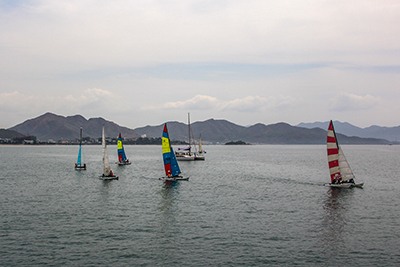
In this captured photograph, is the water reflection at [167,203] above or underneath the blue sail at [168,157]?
underneath

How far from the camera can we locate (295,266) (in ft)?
86.0

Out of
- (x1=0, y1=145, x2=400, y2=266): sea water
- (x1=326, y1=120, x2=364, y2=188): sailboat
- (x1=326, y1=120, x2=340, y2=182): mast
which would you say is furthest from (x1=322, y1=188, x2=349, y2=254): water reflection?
(x1=326, y1=120, x2=340, y2=182): mast

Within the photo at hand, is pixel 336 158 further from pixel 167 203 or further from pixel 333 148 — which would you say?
pixel 167 203

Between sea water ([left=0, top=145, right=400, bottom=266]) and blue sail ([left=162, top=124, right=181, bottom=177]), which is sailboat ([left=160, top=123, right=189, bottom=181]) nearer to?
blue sail ([left=162, top=124, right=181, bottom=177])

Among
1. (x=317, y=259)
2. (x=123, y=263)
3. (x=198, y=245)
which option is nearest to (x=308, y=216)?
(x=317, y=259)

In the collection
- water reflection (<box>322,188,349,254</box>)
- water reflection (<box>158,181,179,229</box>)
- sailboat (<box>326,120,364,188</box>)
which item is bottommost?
water reflection (<box>322,188,349,254</box>)

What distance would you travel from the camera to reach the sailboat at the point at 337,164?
61.4 metres

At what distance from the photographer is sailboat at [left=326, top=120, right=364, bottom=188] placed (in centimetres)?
6142

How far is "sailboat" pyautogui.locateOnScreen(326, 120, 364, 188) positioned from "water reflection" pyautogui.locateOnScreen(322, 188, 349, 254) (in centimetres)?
468

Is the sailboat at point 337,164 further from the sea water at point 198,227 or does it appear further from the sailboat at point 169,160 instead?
the sailboat at point 169,160

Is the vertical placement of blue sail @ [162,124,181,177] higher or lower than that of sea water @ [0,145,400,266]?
higher

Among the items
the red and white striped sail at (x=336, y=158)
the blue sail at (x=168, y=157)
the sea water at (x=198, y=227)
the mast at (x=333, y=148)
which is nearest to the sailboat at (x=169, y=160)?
the blue sail at (x=168, y=157)

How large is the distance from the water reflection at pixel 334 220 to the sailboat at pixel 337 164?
15.4ft

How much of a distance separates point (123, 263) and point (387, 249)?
23.0m
